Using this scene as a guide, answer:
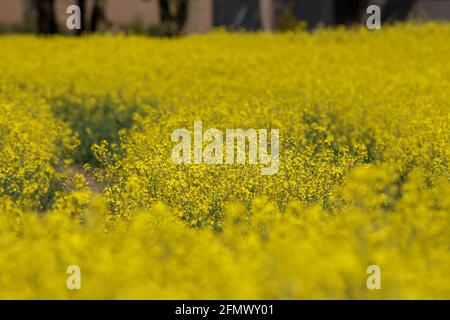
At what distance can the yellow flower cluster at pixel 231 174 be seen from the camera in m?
4.63

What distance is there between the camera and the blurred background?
2523 cm

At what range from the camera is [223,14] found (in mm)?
30141

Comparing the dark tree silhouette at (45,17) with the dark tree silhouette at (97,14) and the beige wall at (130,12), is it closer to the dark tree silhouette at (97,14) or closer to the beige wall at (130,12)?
the dark tree silhouette at (97,14)

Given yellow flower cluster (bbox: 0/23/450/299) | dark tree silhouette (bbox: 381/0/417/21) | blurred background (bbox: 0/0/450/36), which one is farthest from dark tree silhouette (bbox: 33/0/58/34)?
dark tree silhouette (bbox: 381/0/417/21)

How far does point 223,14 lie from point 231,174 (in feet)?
75.2

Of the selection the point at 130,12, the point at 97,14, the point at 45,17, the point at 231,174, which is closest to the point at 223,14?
the point at 130,12

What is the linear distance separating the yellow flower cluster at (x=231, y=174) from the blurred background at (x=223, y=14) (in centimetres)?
590

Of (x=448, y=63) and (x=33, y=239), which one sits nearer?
(x=33, y=239)

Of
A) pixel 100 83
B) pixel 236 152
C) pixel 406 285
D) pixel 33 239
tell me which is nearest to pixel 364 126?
pixel 236 152

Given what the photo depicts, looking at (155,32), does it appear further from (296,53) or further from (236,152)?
(236,152)
